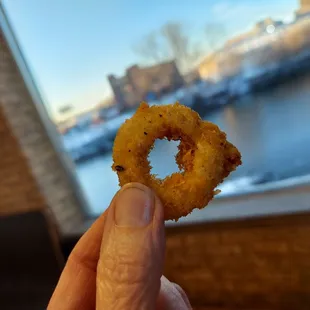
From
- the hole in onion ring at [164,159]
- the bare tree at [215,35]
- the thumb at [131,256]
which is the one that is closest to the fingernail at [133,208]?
the thumb at [131,256]

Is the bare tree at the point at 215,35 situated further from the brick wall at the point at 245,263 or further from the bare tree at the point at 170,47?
the brick wall at the point at 245,263

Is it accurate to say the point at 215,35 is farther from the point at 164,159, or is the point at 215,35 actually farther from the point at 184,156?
the point at 184,156

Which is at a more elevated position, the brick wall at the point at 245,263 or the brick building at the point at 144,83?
the brick building at the point at 144,83

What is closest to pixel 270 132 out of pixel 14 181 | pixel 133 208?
pixel 14 181

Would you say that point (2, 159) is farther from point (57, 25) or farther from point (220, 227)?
point (220, 227)

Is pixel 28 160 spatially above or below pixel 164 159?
above

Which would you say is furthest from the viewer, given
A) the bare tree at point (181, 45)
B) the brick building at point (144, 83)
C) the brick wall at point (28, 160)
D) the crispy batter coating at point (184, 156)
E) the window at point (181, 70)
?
the brick wall at point (28, 160)
